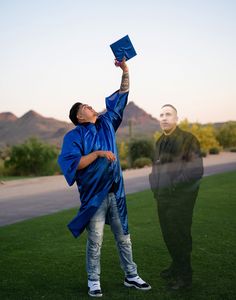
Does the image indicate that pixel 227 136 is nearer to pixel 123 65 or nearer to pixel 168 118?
pixel 123 65

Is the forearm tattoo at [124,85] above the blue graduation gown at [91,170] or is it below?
above

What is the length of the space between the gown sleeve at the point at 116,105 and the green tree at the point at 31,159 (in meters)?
17.7

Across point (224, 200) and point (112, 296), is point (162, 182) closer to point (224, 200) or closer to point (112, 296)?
point (112, 296)

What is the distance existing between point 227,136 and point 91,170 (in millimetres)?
33961

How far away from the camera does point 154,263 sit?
5.67 m

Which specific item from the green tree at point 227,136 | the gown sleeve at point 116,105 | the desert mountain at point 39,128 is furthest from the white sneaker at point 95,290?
the desert mountain at point 39,128

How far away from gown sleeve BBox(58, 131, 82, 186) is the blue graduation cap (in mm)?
853

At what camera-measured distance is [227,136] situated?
37.2 meters

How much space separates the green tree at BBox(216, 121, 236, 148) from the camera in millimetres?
36844

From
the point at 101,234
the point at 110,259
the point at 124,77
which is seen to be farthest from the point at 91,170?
the point at 110,259

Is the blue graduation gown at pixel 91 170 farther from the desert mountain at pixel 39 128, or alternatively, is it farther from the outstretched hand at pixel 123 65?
the desert mountain at pixel 39 128

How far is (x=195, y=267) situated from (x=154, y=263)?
1.68ft

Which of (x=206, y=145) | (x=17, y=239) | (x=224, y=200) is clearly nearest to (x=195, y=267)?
(x=17, y=239)

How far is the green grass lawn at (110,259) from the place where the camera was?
4676 millimetres
